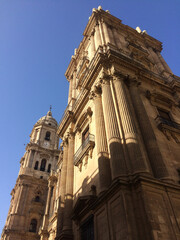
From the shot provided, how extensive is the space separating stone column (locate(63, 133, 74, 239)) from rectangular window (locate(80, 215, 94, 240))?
1.65 meters

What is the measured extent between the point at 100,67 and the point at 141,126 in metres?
6.14

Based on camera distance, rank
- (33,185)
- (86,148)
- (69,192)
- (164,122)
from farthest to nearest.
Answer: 1. (33,185)
2. (69,192)
3. (86,148)
4. (164,122)

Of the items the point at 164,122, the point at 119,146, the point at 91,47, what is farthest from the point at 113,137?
the point at 91,47

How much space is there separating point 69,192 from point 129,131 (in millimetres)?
7349

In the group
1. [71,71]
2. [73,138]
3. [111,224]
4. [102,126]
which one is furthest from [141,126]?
[71,71]

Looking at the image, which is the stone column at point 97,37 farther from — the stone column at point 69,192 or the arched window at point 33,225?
the arched window at point 33,225

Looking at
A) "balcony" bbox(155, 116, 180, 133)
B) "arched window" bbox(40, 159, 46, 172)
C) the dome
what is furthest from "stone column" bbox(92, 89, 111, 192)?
the dome

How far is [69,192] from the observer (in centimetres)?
1661

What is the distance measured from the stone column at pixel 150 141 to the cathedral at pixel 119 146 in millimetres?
49

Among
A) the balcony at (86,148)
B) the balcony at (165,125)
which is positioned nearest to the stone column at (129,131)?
the balcony at (165,125)

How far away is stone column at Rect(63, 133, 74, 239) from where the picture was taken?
14.6 metres

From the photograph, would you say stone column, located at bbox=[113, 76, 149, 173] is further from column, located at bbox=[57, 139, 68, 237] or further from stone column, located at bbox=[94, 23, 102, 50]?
column, located at bbox=[57, 139, 68, 237]

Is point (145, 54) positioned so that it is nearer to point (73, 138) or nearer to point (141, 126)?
point (73, 138)

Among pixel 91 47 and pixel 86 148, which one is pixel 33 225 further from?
pixel 91 47
